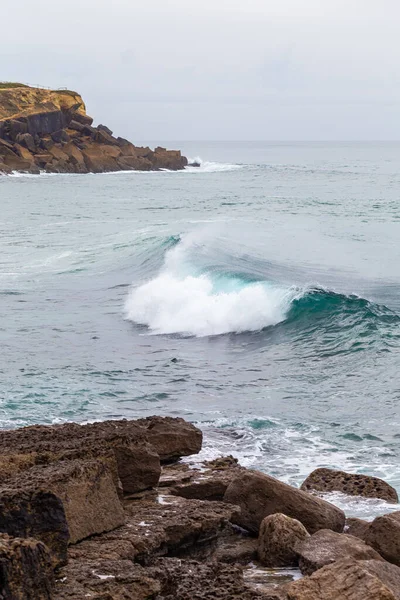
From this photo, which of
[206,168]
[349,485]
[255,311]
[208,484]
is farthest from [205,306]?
[206,168]

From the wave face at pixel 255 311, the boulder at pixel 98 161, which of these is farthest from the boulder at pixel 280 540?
the boulder at pixel 98 161

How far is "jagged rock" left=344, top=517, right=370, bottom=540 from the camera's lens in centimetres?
675

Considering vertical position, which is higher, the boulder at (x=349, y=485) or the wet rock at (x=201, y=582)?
the wet rock at (x=201, y=582)

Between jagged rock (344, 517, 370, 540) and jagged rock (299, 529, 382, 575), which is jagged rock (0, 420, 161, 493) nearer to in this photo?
jagged rock (299, 529, 382, 575)

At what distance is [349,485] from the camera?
8.19 m

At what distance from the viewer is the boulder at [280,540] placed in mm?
6168

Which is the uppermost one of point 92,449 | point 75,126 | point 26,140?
point 75,126

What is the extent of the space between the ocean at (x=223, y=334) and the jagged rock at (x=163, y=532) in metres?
1.97

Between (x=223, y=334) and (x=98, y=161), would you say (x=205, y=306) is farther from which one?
(x=98, y=161)

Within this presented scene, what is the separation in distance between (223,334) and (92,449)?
1052 centimetres

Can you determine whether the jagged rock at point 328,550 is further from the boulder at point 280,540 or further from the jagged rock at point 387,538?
the jagged rock at point 387,538

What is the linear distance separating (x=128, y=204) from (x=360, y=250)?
20545 mm

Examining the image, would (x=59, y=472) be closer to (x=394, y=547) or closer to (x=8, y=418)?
(x=394, y=547)

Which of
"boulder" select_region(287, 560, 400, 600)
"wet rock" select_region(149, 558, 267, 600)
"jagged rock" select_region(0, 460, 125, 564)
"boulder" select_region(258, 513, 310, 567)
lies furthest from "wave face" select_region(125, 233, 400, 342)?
"wet rock" select_region(149, 558, 267, 600)
